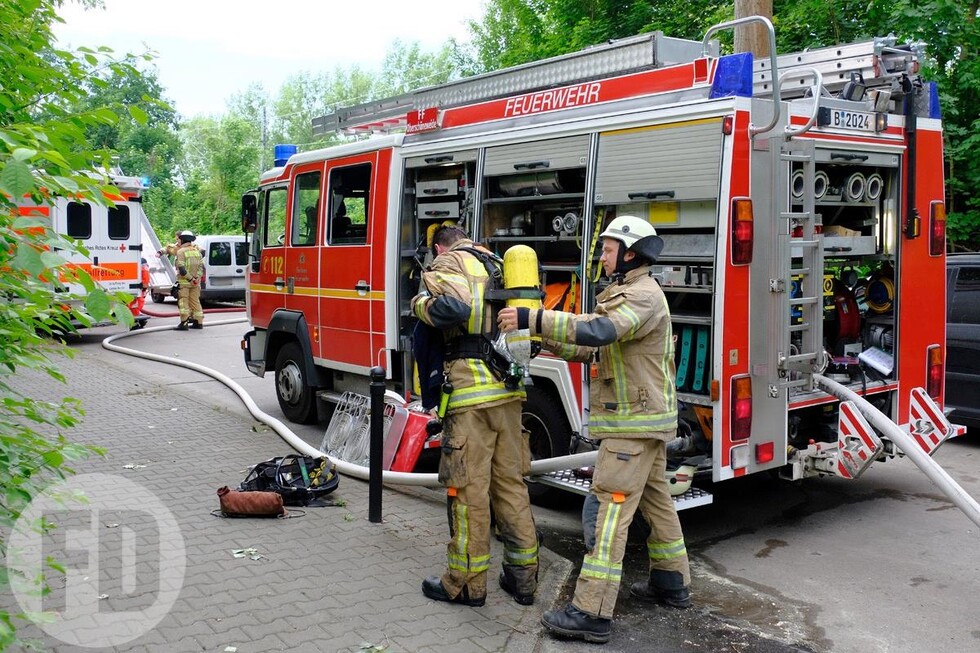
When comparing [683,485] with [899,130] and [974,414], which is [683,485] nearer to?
[899,130]

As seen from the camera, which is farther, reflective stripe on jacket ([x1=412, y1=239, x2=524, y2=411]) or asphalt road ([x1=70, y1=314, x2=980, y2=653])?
reflective stripe on jacket ([x1=412, y1=239, x2=524, y2=411])

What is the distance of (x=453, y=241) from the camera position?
4965mm

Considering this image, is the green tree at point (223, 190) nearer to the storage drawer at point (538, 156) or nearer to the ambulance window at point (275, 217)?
the ambulance window at point (275, 217)

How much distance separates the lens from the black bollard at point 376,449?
5820 millimetres

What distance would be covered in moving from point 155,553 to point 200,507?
3.14 feet

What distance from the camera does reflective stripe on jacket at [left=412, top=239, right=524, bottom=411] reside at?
4.62 m

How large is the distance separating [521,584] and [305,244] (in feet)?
15.8

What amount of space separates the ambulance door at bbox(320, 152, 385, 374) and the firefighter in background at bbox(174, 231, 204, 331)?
9.84m

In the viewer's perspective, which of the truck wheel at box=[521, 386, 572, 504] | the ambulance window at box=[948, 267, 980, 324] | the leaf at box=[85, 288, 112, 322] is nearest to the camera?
the leaf at box=[85, 288, 112, 322]

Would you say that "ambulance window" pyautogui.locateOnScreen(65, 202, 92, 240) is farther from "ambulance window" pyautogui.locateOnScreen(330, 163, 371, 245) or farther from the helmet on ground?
the helmet on ground

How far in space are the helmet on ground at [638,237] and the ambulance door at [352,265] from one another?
3361mm

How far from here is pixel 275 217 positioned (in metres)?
9.25

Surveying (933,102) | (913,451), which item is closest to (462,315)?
(913,451)

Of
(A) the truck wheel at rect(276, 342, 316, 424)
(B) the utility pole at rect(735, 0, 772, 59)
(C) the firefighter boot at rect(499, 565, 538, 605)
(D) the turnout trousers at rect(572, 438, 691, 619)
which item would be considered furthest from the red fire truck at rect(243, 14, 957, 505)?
(B) the utility pole at rect(735, 0, 772, 59)
